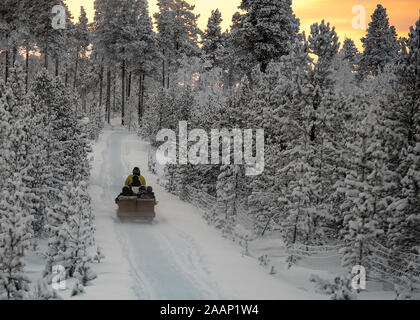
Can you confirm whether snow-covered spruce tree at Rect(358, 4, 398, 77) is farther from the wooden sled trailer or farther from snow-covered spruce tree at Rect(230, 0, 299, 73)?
the wooden sled trailer

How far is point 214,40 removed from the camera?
54250 millimetres

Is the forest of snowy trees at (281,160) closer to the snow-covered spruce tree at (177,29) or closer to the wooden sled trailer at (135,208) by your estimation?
the wooden sled trailer at (135,208)

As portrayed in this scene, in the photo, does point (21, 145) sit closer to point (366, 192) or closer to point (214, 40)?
point (366, 192)

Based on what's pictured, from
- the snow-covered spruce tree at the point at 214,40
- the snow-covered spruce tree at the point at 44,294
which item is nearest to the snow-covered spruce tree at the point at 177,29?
the snow-covered spruce tree at the point at 214,40

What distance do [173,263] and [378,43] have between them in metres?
52.7

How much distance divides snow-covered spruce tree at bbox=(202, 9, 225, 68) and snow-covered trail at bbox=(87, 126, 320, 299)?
3486 cm

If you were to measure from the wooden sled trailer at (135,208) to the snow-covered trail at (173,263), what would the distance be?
438mm

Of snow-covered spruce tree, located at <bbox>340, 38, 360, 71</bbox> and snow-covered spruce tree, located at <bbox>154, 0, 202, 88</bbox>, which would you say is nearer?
snow-covered spruce tree, located at <bbox>154, 0, 202, 88</bbox>

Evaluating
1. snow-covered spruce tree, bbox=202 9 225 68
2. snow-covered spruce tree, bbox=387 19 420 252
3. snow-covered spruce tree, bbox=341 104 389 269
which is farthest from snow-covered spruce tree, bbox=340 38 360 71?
snow-covered spruce tree, bbox=341 104 389 269

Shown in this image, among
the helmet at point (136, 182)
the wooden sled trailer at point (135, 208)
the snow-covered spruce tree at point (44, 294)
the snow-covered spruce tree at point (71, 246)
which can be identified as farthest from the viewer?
the helmet at point (136, 182)

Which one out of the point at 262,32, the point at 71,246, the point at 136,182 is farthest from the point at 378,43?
the point at 71,246

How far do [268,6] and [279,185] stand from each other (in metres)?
18.2

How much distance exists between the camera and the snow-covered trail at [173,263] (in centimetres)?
977

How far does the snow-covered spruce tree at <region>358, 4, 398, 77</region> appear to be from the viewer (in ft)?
180
